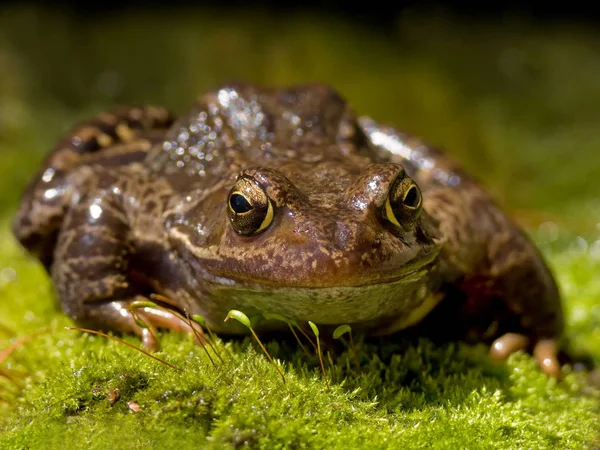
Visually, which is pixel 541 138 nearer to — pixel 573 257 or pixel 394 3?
pixel 573 257

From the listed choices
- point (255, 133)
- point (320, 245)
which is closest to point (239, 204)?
point (320, 245)

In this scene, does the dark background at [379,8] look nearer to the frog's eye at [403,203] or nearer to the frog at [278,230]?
the frog at [278,230]

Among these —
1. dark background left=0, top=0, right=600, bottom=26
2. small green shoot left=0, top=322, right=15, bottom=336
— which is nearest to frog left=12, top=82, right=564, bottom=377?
small green shoot left=0, top=322, right=15, bottom=336

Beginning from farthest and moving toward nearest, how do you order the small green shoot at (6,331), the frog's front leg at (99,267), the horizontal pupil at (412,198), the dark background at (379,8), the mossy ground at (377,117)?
the dark background at (379,8)
the small green shoot at (6,331)
the frog's front leg at (99,267)
the horizontal pupil at (412,198)
the mossy ground at (377,117)

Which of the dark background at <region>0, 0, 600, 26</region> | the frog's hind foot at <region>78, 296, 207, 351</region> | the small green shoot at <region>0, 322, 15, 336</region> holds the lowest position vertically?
A: the small green shoot at <region>0, 322, 15, 336</region>

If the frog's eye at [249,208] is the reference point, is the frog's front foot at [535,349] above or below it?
below

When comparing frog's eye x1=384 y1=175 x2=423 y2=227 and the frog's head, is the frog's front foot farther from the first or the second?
frog's eye x1=384 y1=175 x2=423 y2=227

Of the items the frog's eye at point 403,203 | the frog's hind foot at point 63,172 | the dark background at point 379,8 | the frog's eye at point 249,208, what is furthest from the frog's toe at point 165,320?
the dark background at point 379,8

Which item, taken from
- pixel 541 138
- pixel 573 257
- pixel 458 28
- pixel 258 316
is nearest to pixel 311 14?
pixel 458 28
